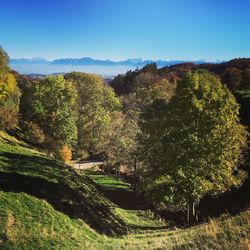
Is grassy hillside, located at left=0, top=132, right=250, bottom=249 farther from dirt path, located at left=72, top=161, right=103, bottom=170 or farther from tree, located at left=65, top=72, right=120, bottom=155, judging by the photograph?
dirt path, located at left=72, top=161, right=103, bottom=170

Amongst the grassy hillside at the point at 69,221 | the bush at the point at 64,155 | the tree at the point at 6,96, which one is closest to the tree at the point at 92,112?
the bush at the point at 64,155

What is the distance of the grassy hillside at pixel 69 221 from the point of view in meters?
16.8

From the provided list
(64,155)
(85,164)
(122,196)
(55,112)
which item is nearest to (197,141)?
(122,196)

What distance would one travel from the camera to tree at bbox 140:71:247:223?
30.8m

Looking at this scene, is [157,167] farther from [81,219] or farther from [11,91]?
[11,91]

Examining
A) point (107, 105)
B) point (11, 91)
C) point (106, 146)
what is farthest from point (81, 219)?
point (107, 105)

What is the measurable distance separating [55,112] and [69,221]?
160 ft

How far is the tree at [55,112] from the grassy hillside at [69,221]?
98.4ft

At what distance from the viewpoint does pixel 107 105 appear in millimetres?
95812

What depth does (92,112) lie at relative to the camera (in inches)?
3253

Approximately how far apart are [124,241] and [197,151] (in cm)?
1018

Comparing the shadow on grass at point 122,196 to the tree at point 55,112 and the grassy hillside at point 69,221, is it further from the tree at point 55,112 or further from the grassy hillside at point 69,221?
the tree at point 55,112

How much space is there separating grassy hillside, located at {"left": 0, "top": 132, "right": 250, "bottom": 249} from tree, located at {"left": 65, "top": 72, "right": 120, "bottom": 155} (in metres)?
32.4

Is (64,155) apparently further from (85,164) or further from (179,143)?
(179,143)
